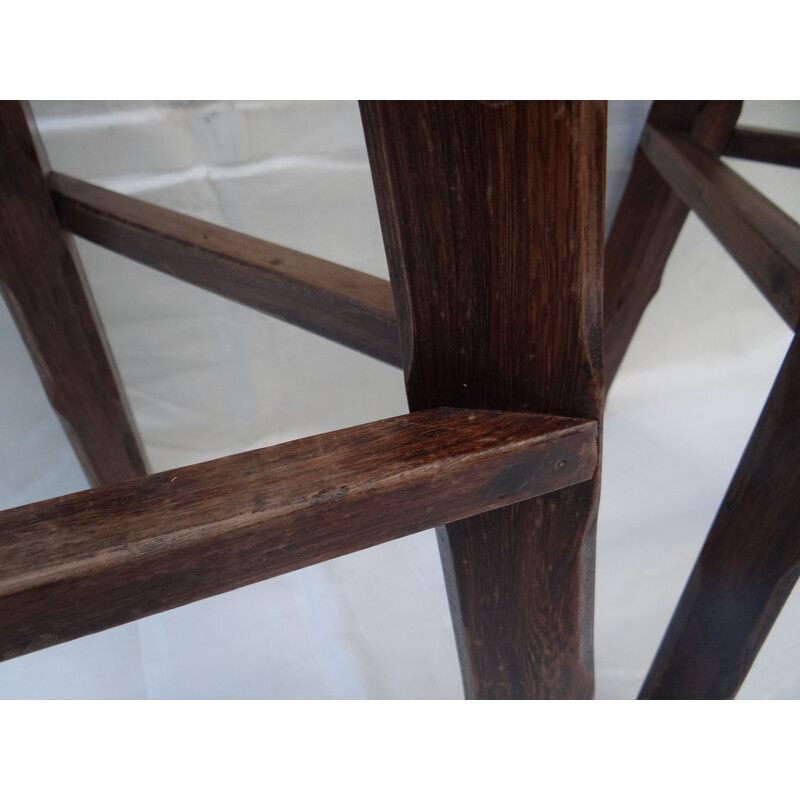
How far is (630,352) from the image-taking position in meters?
1.74

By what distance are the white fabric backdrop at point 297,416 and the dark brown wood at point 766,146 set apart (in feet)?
0.70

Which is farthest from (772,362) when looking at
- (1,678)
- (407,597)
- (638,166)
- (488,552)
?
(1,678)

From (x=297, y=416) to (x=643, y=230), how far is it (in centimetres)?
83

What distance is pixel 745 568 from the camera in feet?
2.57

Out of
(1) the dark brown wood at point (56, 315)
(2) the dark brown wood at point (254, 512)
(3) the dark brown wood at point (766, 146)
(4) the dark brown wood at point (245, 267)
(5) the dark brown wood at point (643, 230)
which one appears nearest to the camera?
(2) the dark brown wood at point (254, 512)

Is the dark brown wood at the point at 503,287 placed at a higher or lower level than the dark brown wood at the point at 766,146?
lower

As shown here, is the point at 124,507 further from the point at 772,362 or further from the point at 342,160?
the point at 772,362

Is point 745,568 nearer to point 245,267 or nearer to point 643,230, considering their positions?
point 245,267

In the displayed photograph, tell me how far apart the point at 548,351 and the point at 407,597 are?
910mm

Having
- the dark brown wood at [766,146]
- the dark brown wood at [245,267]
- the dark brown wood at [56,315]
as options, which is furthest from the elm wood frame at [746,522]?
the dark brown wood at [56,315]

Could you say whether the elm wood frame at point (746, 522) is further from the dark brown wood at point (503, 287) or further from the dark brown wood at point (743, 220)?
the dark brown wood at point (503, 287)

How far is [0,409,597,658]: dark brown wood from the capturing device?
0.39 m

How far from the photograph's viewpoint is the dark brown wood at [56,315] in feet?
2.94

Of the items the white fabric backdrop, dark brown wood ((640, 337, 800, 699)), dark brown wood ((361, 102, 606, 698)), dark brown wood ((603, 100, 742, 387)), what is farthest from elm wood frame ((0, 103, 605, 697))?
dark brown wood ((603, 100, 742, 387))
